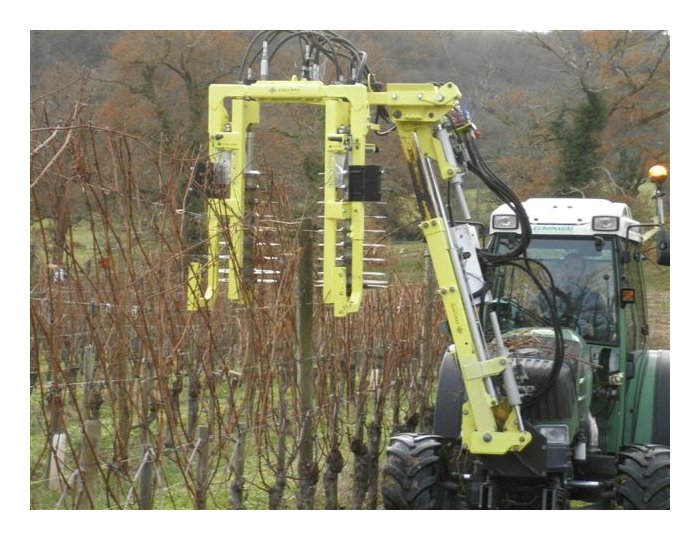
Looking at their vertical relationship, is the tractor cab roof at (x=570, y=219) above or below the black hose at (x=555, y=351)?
above

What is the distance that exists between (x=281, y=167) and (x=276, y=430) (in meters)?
10.5

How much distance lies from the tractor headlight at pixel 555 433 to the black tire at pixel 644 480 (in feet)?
1.23

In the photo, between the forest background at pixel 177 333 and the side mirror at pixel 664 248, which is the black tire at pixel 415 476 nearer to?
the forest background at pixel 177 333

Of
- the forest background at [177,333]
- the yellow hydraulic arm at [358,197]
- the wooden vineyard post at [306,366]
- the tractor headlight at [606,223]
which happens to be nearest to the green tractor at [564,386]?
the tractor headlight at [606,223]

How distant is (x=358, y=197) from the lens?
16.8 ft

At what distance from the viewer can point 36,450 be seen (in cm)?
538

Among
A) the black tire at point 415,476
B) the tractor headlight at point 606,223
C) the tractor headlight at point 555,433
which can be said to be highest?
the tractor headlight at point 606,223

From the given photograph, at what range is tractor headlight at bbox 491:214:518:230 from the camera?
6.37m

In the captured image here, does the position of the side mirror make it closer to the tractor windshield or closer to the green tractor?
the green tractor

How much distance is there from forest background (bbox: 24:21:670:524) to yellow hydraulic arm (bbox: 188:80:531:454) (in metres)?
0.20

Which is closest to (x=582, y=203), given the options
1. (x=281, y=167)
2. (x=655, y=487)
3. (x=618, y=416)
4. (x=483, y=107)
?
(x=618, y=416)

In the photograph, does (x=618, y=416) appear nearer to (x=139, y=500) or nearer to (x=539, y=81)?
(x=139, y=500)

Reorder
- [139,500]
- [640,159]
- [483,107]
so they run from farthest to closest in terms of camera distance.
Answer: [640,159]
[483,107]
[139,500]

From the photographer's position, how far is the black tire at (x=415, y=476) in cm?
589
